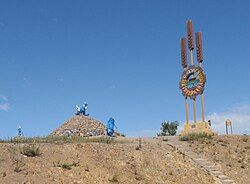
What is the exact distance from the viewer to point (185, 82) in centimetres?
4172

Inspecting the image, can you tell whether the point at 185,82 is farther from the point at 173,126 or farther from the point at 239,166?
the point at 173,126

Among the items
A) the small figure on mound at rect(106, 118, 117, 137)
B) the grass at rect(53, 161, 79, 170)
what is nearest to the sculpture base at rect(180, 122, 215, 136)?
the small figure on mound at rect(106, 118, 117, 137)

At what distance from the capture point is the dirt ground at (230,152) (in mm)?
29170

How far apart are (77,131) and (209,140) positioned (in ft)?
61.7

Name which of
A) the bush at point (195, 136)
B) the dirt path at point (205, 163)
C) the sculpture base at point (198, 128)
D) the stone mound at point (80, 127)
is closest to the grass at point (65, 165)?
the dirt path at point (205, 163)

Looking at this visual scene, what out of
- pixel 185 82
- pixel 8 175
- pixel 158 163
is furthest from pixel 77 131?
pixel 8 175

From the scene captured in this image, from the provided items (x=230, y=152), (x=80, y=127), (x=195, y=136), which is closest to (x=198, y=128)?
(x=195, y=136)

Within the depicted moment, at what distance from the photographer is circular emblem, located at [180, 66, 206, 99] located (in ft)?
132

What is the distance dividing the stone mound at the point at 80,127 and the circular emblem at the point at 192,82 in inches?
469

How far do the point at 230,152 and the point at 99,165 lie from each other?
12.2 m

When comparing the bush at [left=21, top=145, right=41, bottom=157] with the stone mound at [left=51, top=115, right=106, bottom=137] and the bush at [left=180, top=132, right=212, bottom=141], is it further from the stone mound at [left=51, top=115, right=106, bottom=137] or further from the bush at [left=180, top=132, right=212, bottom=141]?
the stone mound at [left=51, top=115, right=106, bottom=137]

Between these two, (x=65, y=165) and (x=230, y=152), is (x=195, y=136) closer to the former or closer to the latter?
(x=230, y=152)

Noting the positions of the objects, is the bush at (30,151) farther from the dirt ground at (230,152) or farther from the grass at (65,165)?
the dirt ground at (230,152)

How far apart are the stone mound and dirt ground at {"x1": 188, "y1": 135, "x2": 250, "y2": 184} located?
16188 millimetres
